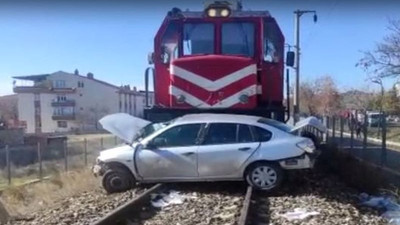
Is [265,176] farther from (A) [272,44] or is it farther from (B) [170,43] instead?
(B) [170,43]

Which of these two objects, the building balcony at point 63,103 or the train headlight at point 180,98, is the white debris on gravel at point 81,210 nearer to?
the train headlight at point 180,98

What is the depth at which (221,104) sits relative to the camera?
37.9 feet

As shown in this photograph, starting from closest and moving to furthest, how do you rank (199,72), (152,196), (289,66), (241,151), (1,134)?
1. (152,196)
2. (241,151)
3. (199,72)
4. (289,66)
5. (1,134)

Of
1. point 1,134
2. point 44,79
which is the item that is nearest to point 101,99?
point 44,79

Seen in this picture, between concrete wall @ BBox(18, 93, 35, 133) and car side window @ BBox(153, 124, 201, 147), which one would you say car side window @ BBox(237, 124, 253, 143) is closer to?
car side window @ BBox(153, 124, 201, 147)

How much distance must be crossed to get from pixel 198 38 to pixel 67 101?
71.4m

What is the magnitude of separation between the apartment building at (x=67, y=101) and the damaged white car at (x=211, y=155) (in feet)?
189

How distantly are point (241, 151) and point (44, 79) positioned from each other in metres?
77.7

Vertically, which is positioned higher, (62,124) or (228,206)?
(228,206)

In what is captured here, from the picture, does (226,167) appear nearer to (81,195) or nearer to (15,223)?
(81,195)

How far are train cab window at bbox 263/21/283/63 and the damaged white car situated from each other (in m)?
2.07

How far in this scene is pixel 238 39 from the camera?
38.7 ft

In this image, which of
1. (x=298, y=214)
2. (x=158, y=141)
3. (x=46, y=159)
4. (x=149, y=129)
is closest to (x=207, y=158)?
(x=158, y=141)

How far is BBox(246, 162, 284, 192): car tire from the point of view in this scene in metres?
9.86
